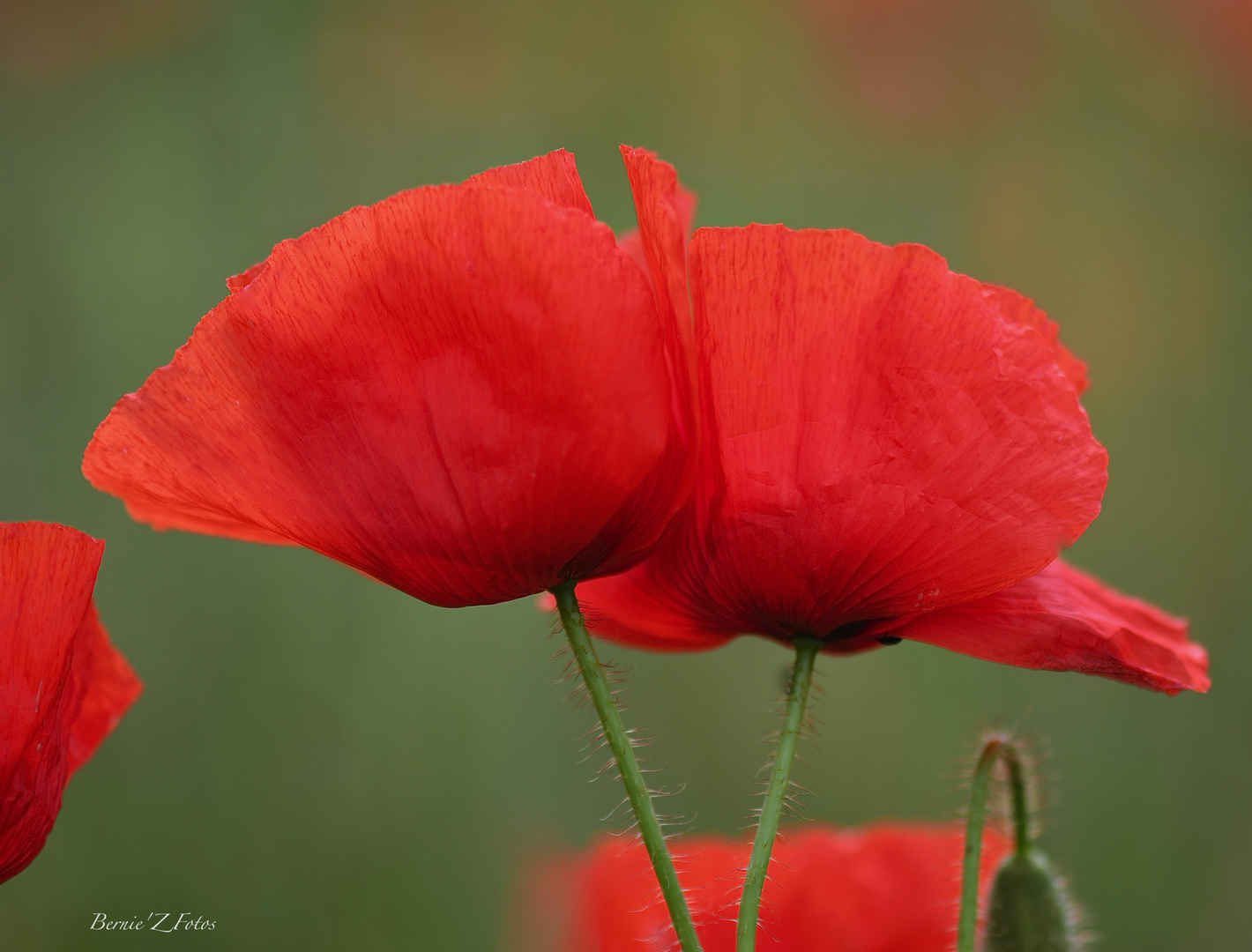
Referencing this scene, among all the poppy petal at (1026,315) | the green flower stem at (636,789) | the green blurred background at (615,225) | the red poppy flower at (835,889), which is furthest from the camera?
the green blurred background at (615,225)

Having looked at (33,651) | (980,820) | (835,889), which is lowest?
(835,889)

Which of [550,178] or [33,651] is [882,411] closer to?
[550,178]

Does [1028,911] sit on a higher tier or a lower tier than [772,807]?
lower

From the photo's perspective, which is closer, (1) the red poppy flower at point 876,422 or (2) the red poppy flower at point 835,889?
(1) the red poppy flower at point 876,422

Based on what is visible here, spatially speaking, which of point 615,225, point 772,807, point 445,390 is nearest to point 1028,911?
point 772,807

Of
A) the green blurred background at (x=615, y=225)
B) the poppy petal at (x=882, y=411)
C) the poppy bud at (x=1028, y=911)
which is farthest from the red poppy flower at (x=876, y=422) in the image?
the green blurred background at (x=615, y=225)

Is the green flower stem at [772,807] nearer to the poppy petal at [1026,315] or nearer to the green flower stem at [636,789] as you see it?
the green flower stem at [636,789]
